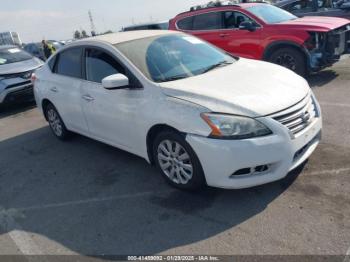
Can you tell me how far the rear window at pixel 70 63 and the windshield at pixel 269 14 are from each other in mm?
4634

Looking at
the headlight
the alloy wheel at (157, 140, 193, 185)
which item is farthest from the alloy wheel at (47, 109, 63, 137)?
the headlight

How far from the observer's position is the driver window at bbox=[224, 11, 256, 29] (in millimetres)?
8109

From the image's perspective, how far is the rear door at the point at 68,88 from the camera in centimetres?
496

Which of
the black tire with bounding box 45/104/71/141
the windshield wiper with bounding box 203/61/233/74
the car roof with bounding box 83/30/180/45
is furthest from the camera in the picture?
the black tire with bounding box 45/104/71/141

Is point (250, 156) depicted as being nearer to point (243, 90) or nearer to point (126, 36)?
point (243, 90)

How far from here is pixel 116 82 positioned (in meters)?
3.80

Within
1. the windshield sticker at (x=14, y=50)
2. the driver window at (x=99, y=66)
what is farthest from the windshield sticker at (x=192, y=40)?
the windshield sticker at (x=14, y=50)

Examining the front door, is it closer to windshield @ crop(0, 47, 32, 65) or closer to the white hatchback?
the white hatchback

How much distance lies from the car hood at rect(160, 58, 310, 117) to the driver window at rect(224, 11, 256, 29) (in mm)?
4410

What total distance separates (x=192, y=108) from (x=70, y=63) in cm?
268

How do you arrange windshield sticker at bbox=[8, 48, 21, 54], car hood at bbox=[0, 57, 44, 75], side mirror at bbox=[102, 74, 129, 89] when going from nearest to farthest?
side mirror at bbox=[102, 74, 129, 89] < car hood at bbox=[0, 57, 44, 75] < windshield sticker at bbox=[8, 48, 21, 54]

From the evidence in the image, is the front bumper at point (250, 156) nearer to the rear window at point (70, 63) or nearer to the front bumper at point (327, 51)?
the rear window at point (70, 63)

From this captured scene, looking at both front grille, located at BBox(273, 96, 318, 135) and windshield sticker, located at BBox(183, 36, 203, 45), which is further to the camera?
windshield sticker, located at BBox(183, 36, 203, 45)

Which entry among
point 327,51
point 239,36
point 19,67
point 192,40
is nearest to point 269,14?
point 239,36
